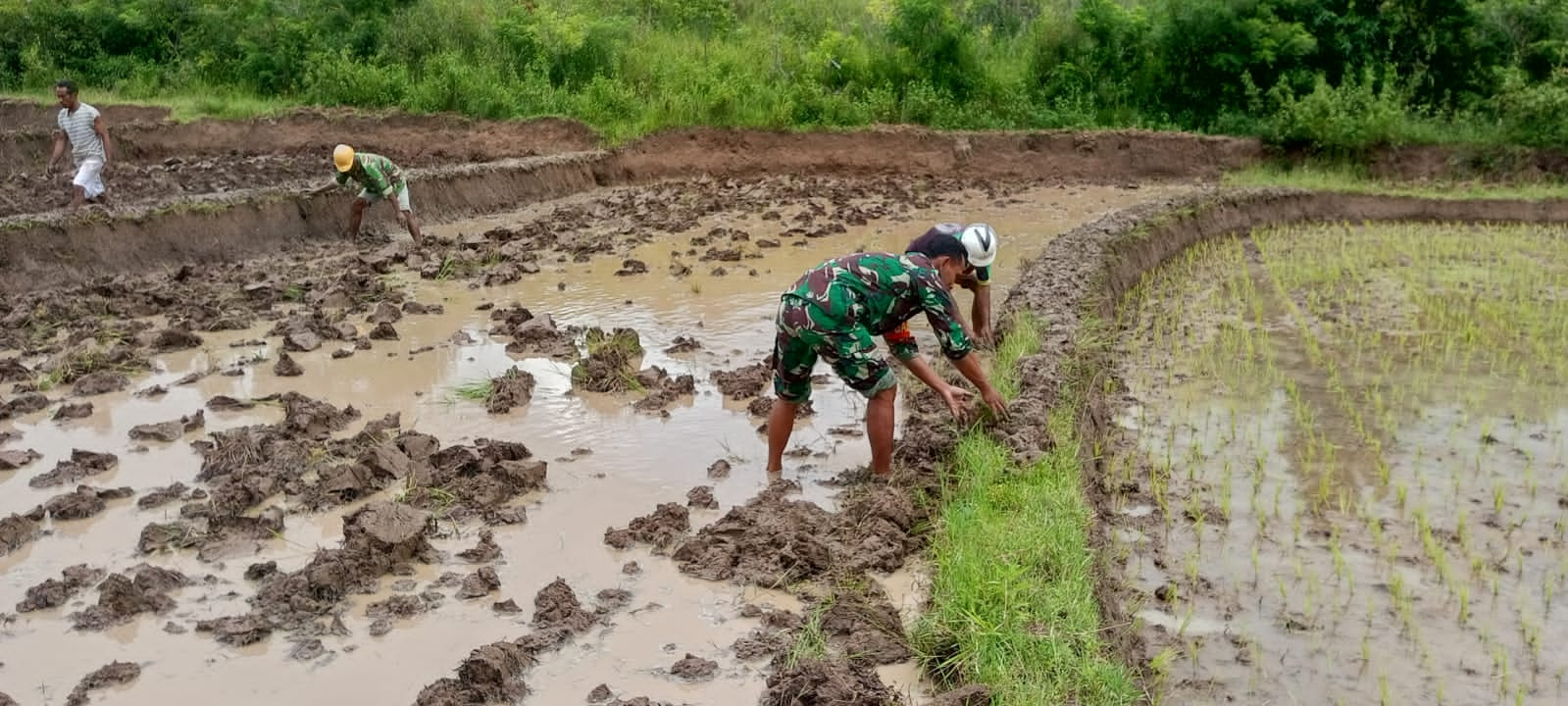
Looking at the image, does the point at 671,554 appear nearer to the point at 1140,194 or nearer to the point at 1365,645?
the point at 1365,645

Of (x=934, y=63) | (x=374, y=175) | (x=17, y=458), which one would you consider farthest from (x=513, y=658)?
(x=934, y=63)

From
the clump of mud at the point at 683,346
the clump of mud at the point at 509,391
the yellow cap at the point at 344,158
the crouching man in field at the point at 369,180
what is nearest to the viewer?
the clump of mud at the point at 509,391

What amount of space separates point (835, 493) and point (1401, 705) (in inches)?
98.3

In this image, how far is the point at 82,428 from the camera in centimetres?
676

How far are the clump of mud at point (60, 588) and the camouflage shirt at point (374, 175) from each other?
680 cm

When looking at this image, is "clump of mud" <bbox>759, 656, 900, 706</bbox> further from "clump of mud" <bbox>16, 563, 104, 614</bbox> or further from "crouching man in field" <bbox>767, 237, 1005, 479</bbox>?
"clump of mud" <bbox>16, 563, 104, 614</bbox>

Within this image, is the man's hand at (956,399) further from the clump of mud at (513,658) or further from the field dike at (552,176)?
the field dike at (552,176)

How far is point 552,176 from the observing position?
645 inches

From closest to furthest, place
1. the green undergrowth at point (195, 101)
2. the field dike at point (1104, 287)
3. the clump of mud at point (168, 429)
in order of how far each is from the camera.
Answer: the field dike at point (1104, 287), the clump of mud at point (168, 429), the green undergrowth at point (195, 101)

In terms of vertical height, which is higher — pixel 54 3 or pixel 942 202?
pixel 54 3

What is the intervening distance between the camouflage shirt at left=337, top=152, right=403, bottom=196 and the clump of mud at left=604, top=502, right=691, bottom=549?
7015mm

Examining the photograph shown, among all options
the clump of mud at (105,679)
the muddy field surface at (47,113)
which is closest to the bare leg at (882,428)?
the clump of mud at (105,679)

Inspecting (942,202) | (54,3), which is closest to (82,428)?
(942,202)

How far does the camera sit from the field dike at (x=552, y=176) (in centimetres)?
1066
